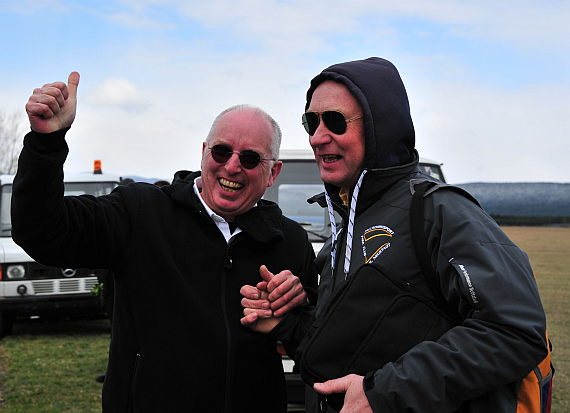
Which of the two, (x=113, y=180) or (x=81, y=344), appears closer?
(x=81, y=344)

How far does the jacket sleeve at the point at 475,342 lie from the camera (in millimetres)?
1672

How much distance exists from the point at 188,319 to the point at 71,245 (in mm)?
560

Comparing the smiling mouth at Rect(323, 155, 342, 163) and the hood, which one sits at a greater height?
the hood

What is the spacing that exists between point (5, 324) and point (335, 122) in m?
9.01

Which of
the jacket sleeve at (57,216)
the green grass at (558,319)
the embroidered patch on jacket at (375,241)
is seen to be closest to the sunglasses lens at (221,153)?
the jacket sleeve at (57,216)

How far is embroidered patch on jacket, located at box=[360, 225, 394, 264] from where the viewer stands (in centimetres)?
196

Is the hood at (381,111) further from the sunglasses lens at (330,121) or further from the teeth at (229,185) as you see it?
the teeth at (229,185)

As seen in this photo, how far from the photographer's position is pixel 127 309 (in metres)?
2.56

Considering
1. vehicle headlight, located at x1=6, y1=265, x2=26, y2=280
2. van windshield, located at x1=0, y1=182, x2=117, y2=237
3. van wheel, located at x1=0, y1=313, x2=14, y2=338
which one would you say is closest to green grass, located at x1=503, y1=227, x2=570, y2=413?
van windshield, located at x1=0, y1=182, x2=117, y2=237

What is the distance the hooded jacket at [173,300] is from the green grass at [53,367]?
394 cm

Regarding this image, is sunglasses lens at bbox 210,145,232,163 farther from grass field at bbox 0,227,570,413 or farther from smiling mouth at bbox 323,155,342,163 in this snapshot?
grass field at bbox 0,227,570,413

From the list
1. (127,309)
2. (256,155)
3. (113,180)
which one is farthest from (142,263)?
(113,180)

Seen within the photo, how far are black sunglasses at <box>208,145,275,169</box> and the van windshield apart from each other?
7.52 m

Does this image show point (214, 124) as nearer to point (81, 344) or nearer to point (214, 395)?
point (214, 395)
